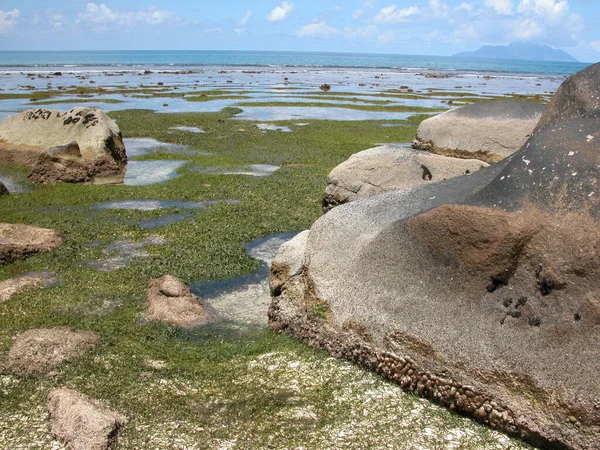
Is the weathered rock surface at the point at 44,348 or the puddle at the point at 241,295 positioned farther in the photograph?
the puddle at the point at 241,295

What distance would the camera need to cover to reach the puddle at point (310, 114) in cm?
4197

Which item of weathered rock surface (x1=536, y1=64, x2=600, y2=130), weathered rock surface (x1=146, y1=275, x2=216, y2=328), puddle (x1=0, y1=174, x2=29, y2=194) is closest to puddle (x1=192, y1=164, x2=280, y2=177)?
puddle (x1=0, y1=174, x2=29, y2=194)

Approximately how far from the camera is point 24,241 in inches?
551

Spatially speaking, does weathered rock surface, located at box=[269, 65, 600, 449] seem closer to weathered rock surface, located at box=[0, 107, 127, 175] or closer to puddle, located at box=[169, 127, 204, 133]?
weathered rock surface, located at box=[0, 107, 127, 175]

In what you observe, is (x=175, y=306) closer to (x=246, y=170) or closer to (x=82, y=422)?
(x=82, y=422)

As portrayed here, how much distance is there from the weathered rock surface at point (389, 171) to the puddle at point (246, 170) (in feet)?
21.5

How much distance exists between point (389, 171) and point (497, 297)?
8616mm

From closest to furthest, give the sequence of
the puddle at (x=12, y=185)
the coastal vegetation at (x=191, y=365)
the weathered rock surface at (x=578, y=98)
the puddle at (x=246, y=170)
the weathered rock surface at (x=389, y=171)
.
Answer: the coastal vegetation at (x=191, y=365)
the weathered rock surface at (x=578, y=98)
the weathered rock surface at (x=389, y=171)
the puddle at (x=12, y=185)
the puddle at (x=246, y=170)

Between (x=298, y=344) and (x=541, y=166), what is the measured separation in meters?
4.71

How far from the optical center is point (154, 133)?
Result: 32969mm

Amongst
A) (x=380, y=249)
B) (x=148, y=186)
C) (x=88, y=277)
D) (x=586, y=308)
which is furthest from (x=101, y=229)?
(x=586, y=308)

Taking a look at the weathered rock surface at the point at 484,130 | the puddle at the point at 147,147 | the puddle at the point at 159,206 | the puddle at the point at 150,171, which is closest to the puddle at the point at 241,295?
the puddle at the point at 159,206

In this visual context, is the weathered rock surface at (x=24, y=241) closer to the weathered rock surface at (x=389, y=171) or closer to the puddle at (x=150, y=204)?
the puddle at (x=150, y=204)

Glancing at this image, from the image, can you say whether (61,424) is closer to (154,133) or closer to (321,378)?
(321,378)
